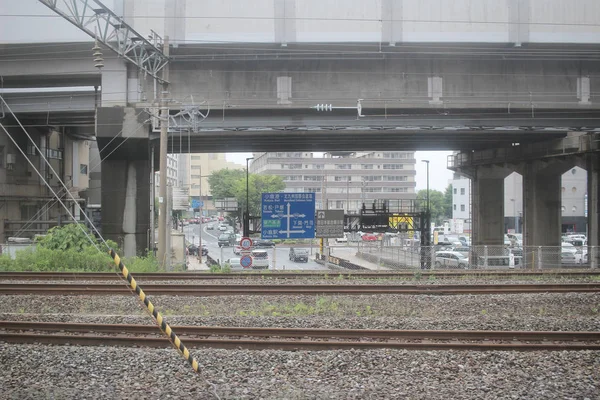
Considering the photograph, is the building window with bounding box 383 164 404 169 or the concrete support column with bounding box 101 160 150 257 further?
the building window with bounding box 383 164 404 169

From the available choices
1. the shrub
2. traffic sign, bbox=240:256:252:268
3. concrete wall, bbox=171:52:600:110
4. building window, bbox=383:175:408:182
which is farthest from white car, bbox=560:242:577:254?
building window, bbox=383:175:408:182

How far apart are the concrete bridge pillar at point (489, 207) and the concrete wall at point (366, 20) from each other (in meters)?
14.3

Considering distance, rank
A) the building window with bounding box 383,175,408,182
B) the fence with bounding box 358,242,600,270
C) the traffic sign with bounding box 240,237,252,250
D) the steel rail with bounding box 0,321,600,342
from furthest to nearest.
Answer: the building window with bounding box 383,175,408,182 < the fence with bounding box 358,242,600,270 < the traffic sign with bounding box 240,237,252,250 < the steel rail with bounding box 0,321,600,342

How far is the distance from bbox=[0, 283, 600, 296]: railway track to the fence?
7.37 meters

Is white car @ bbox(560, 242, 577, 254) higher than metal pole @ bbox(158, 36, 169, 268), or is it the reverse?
metal pole @ bbox(158, 36, 169, 268)

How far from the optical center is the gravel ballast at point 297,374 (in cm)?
615

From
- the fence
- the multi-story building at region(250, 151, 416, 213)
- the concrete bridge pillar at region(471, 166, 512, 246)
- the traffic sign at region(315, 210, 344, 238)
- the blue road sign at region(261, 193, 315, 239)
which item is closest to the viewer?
the fence

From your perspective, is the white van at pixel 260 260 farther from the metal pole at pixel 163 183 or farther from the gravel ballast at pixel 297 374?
the gravel ballast at pixel 297 374

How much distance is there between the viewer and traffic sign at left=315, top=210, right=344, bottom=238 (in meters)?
22.9

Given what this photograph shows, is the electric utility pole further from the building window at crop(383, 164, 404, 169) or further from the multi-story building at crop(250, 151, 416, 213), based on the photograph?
the building window at crop(383, 164, 404, 169)

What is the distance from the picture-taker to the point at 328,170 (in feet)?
206

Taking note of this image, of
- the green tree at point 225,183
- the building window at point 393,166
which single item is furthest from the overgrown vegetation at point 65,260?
the building window at point 393,166

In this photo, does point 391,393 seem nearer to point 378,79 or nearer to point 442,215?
point 378,79

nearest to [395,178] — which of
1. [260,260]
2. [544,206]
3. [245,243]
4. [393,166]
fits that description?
[393,166]
